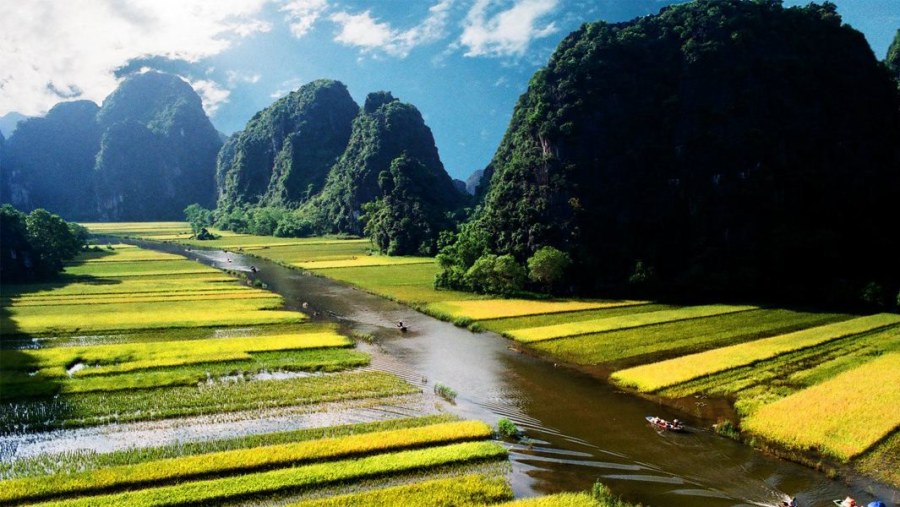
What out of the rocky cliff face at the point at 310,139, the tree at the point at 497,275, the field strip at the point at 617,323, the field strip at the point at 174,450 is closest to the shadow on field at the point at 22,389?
the field strip at the point at 174,450

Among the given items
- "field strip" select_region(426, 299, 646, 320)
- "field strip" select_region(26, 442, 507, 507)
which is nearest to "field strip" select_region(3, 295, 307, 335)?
"field strip" select_region(426, 299, 646, 320)

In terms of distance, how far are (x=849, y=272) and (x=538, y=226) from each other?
3308cm

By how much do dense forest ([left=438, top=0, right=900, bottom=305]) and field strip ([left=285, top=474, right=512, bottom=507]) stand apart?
138ft

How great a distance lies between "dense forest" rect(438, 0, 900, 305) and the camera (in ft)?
195

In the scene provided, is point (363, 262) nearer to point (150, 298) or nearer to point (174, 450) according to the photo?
point (150, 298)

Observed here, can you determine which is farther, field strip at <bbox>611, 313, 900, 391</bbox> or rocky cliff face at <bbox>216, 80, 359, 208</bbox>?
rocky cliff face at <bbox>216, 80, 359, 208</bbox>

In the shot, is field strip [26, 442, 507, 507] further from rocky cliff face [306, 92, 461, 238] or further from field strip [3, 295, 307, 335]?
rocky cliff face [306, 92, 461, 238]

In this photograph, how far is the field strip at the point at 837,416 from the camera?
2361 centimetres

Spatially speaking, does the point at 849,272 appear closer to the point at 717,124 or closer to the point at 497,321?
the point at 717,124

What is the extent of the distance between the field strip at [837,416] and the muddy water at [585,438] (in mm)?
2278

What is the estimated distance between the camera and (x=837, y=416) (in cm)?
2598

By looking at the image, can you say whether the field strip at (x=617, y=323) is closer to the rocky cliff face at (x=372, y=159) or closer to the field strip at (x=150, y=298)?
the field strip at (x=150, y=298)

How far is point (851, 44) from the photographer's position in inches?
2859

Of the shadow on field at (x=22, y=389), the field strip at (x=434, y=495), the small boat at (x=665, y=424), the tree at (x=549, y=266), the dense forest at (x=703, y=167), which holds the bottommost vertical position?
the shadow on field at (x=22, y=389)
